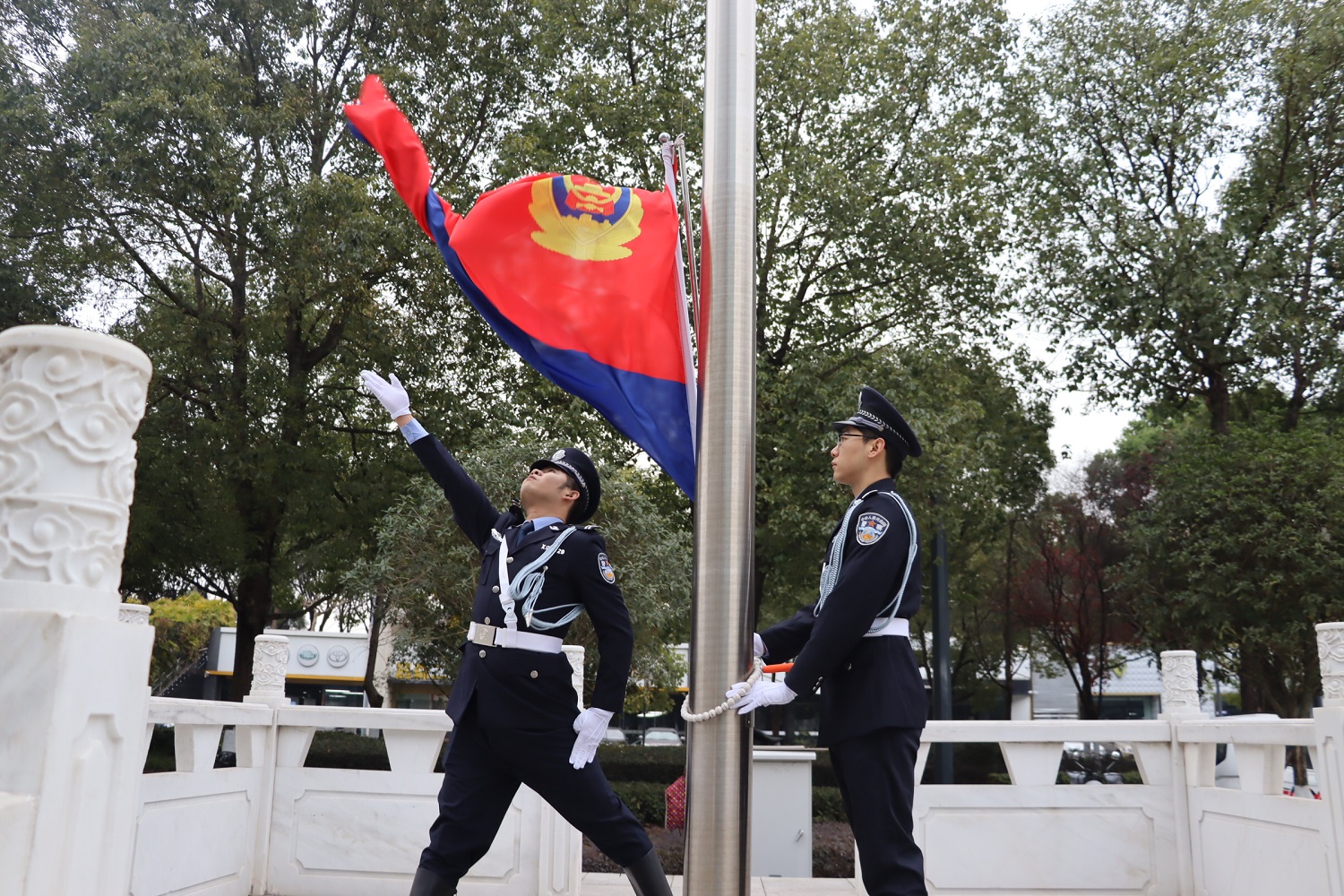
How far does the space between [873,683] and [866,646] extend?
129mm

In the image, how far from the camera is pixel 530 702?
3.80m

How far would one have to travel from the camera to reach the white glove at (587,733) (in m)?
3.75

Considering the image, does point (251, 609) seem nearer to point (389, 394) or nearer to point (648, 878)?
point (389, 394)

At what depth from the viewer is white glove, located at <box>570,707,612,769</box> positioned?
148 inches

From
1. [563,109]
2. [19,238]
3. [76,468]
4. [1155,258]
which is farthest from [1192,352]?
[76,468]

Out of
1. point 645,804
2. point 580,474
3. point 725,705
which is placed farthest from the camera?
point 645,804

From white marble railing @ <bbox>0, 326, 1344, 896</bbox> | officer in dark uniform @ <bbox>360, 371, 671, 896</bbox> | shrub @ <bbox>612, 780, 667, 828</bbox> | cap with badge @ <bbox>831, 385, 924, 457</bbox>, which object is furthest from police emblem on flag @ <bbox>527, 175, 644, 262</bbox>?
shrub @ <bbox>612, 780, 667, 828</bbox>

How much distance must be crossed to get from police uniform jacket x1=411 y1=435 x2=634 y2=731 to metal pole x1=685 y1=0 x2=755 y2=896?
2.05 ft

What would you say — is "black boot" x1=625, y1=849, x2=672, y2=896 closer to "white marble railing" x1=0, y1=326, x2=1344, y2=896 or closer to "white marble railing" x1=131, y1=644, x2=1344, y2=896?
"white marble railing" x1=0, y1=326, x2=1344, y2=896

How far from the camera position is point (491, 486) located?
1144 cm

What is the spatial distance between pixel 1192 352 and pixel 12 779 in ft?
50.8

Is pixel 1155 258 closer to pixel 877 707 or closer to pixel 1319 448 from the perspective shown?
pixel 1319 448

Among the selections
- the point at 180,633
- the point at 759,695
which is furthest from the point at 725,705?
the point at 180,633

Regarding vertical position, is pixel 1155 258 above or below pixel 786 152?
below
